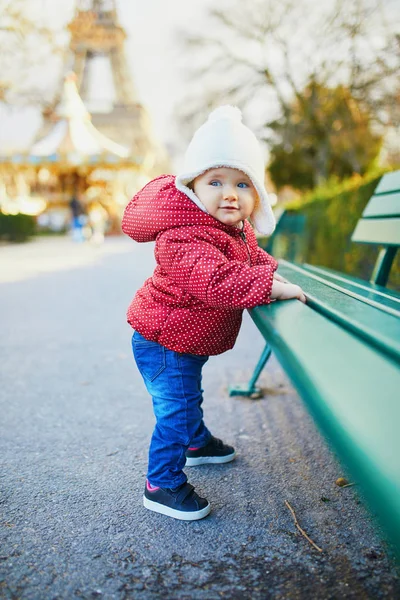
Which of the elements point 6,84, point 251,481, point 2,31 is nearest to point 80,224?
point 6,84

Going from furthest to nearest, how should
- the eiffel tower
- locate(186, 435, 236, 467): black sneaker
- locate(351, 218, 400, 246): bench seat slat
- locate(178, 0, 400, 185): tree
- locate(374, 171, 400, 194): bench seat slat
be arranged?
1. the eiffel tower
2. locate(178, 0, 400, 185): tree
3. locate(374, 171, 400, 194): bench seat slat
4. locate(351, 218, 400, 246): bench seat slat
5. locate(186, 435, 236, 467): black sneaker

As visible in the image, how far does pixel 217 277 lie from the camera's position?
1588mm

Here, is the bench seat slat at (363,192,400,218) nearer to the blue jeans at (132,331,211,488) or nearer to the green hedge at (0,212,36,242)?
the blue jeans at (132,331,211,488)

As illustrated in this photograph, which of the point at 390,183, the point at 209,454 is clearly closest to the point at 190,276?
the point at 209,454

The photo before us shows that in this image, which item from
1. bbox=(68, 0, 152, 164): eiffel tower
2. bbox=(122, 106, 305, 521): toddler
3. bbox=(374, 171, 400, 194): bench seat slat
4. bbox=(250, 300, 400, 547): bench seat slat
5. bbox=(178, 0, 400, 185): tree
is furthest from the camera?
bbox=(68, 0, 152, 164): eiffel tower

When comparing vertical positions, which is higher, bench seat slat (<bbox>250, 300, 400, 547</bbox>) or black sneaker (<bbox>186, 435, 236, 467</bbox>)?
bench seat slat (<bbox>250, 300, 400, 547</bbox>)

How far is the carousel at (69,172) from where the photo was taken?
1017 inches

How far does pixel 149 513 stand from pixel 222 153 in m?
1.20

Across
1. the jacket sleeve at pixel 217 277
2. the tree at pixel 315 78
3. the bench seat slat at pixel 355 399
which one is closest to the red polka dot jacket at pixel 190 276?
the jacket sleeve at pixel 217 277

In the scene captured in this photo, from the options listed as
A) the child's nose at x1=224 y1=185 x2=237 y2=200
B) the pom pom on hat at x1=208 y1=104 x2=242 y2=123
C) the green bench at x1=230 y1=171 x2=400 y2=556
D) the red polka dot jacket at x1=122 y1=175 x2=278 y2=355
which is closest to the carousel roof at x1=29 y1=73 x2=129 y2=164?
the pom pom on hat at x1=208 y1=104 x2=242 y2=123

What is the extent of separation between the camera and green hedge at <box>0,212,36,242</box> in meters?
19.5

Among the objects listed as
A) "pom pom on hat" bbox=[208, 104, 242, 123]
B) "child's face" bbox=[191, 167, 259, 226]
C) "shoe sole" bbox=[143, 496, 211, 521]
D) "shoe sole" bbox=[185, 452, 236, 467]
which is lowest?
"shoe sole" bbox=[185, 452, 236, 467]

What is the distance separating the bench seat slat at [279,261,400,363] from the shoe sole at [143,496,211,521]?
30.9 inches

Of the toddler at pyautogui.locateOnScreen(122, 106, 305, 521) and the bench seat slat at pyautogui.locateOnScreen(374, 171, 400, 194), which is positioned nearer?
the toddler at pyautogui.locateOnScreen(122, 106, 305, 521)
